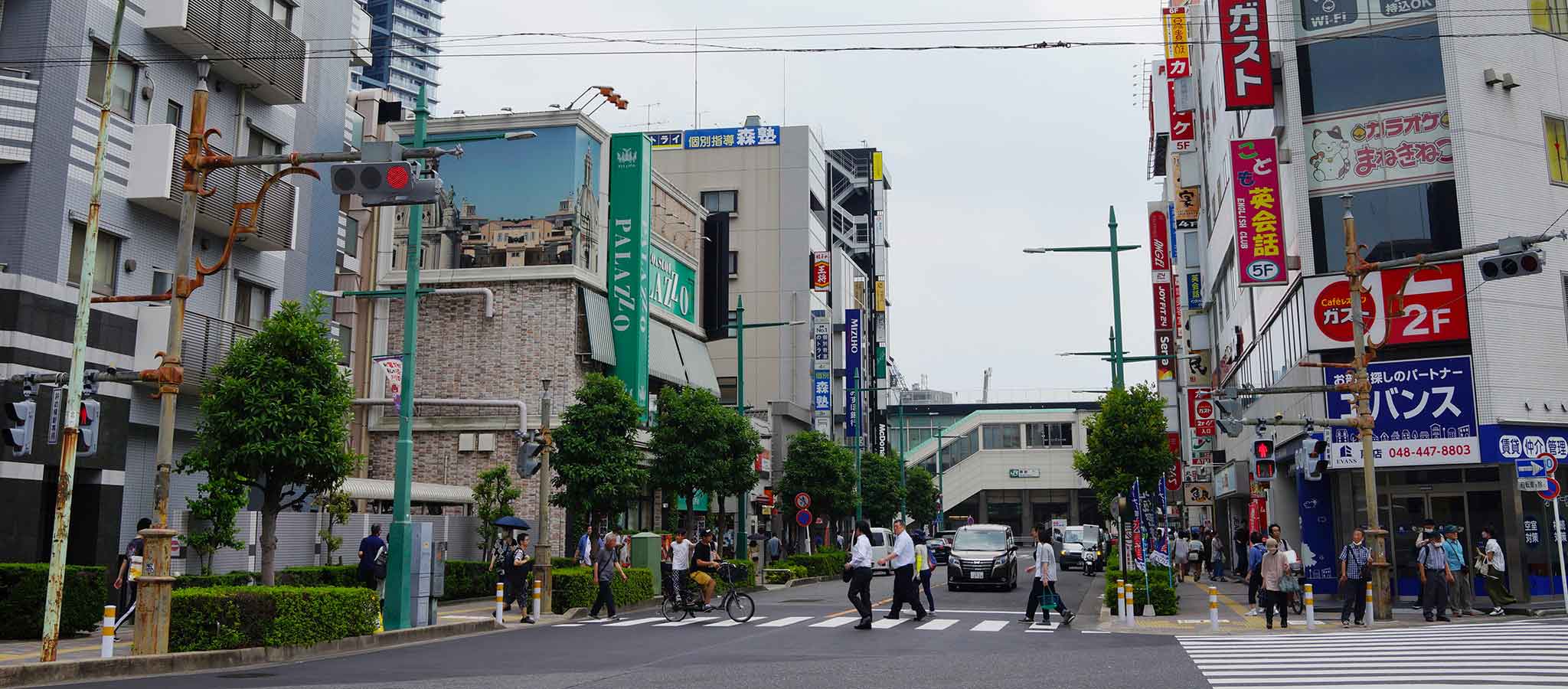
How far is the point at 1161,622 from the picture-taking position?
21.7 m

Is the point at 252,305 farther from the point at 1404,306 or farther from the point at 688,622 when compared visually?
the point at 1404,306

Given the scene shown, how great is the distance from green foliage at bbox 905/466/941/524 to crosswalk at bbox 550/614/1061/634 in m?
58.9

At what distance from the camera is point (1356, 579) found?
20688mm

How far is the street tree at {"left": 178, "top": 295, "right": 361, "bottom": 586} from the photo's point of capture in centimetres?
1980

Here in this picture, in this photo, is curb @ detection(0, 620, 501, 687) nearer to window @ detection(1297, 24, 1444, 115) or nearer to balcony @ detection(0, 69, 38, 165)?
balcony @ detection(0, 69, 38, 165)

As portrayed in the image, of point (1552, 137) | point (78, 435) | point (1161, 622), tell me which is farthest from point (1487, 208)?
point (78, 435)

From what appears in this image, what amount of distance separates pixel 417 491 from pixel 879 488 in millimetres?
37535

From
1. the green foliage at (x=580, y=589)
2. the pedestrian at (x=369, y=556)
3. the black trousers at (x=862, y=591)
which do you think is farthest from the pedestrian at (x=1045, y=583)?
the pedestrian at (x=369, y=556)

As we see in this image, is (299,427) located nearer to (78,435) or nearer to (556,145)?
(78,435)

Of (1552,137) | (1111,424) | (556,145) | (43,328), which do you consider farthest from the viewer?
(556,145)

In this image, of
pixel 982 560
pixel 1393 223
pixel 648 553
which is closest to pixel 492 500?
pixel 648 553

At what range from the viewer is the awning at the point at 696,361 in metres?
45.8

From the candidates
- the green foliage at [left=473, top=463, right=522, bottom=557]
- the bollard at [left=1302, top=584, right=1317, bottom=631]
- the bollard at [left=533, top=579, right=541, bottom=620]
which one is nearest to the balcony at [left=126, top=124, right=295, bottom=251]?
the bollard at [left=533, top=579, right=541, bottom=620]

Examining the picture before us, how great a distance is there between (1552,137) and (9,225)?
3041 cm
